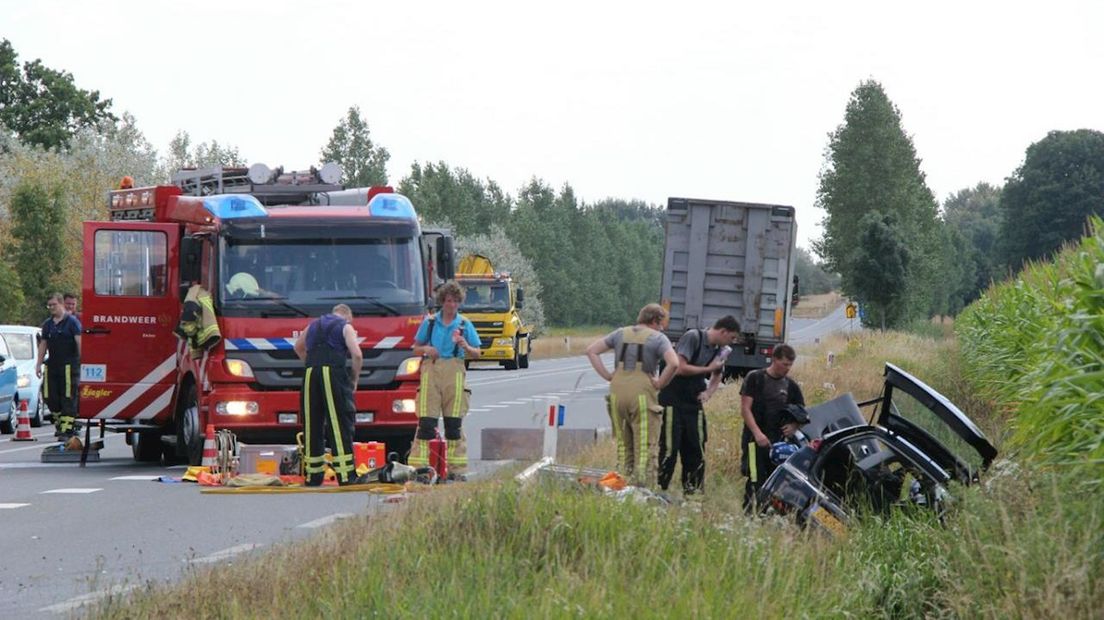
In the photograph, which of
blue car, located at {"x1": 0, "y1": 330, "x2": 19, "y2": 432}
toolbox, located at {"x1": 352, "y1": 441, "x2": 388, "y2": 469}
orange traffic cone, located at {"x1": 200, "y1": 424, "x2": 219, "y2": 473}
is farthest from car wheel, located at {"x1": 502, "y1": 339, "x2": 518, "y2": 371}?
orange traffic cone, located at {"x1": 200, "y1": 424, "x2": 219, "y2": 473}

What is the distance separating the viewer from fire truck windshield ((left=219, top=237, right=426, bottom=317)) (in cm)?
1678

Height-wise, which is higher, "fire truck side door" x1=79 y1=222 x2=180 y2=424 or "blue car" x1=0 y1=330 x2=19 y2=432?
"fire truck side door" x1=79 y1=222 x2=180 y2=424

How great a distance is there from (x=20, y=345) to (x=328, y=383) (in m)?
15.0

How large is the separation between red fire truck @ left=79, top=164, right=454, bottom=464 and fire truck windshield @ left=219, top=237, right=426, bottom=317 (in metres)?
0.01

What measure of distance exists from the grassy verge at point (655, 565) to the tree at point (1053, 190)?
103500 mm

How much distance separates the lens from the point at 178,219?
18.1 metres

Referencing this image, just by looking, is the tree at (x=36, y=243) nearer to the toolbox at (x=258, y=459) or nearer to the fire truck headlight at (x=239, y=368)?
the fire truck headlight at (x=239, y=368)

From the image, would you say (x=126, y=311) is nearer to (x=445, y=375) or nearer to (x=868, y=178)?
(x=445, y=375)

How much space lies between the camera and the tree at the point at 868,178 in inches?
3866

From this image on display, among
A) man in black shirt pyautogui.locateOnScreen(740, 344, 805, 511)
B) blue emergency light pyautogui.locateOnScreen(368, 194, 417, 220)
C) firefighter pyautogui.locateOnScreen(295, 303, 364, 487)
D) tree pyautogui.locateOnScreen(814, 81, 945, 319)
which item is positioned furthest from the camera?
tree pyautogui.locateOnScreen(814, 81, 945, 319)

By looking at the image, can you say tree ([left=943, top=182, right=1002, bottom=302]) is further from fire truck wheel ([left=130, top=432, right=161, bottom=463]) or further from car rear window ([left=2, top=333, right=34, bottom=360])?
fire truck wheel ([left=130, top=432, right=161, bottom=463])

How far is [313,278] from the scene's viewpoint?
17.0 m

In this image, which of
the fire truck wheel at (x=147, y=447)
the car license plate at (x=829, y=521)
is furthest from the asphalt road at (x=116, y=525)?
the car license plate at (x=829, y=521)

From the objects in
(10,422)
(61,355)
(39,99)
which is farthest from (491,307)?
(39,99)
